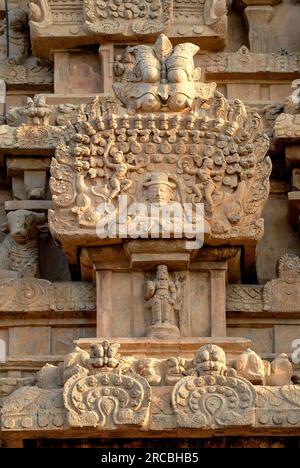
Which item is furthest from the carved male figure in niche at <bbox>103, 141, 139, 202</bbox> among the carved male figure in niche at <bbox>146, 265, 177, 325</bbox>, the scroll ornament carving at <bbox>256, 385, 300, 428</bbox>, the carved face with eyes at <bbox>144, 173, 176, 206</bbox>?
the scroll ornament carving at <bbox>256, 385, 300, 428</bbox>

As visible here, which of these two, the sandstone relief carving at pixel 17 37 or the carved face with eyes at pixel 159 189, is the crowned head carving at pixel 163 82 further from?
the sandstone relief carving at pixel 17 37

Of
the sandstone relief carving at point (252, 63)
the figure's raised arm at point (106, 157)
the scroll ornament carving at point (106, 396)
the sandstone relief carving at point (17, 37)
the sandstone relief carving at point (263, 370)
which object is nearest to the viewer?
the scroll ornament carving at point (106, 396)

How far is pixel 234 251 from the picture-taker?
948 inches

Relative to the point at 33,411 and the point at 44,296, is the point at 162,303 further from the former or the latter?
the point at 33,411

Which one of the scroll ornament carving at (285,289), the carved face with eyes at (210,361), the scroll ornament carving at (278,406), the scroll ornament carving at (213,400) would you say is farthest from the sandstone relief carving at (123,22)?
the scroll ornament carving at (278,406)

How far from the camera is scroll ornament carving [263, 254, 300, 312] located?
24312 millimetres

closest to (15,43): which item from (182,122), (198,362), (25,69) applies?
(25,69)

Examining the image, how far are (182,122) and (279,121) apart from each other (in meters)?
0.93

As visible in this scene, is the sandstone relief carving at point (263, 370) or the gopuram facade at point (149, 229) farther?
the sandstone relief carving at point (263, 370)

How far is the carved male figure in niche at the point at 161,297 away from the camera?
23812mm

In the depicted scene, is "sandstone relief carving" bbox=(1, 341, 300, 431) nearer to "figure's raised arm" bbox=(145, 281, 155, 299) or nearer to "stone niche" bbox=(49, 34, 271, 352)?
"stone niche" bbox=(49, 34, 271, 352)

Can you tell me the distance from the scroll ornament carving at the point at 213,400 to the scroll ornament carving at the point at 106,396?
11.0 inches

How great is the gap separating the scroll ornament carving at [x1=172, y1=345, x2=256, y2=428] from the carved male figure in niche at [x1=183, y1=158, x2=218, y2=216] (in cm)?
166

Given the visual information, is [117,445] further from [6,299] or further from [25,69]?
[25,69]
